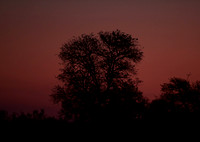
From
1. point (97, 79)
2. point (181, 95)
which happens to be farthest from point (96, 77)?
point (181, 95)

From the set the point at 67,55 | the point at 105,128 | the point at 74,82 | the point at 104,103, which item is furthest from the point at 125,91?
the point at 105,128

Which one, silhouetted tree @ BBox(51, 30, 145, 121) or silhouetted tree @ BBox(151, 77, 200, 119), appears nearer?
silhouetted tree @ BBox(51, 30, 145, 121)

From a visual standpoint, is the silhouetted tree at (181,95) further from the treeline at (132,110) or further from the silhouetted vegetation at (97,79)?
the silhouetted vegetation at (97,79)

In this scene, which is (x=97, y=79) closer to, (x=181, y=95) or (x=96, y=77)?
(x=96, y=77)

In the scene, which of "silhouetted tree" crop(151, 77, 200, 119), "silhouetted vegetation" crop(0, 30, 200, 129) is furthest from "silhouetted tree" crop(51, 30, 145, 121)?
"silhouetted tree" crop(151, 77, 200, 119)

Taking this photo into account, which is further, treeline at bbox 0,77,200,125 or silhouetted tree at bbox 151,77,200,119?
silhouetted tree at bbox 151,77,200,119

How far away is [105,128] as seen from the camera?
1956 centimetres

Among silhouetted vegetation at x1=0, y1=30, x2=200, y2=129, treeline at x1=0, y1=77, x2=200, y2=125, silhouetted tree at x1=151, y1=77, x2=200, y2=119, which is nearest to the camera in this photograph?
treeline at x1=0, y1=77, x2=200, y2=125

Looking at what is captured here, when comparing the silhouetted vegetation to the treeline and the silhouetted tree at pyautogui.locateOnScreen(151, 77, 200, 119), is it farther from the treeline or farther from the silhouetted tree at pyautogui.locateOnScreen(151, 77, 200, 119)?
the silhouetted tree at pyautogui.locateOnScreen(151, 77, 200, 119)

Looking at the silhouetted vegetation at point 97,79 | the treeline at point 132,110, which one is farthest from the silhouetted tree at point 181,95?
the silhouetted vegetation at point 97,79

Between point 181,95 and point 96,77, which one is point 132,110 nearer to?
point 96,77

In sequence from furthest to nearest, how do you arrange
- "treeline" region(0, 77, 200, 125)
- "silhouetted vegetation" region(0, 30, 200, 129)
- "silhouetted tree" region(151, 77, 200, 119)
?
"silhouetted tree" region(151, 77, 200, 119), "silhouetted vegetation" region(0, 30, 200, 129), "treeline" region(0, 77, 200, 125)

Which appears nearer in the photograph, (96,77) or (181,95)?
(96,77)

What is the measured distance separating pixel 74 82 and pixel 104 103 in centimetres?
508
